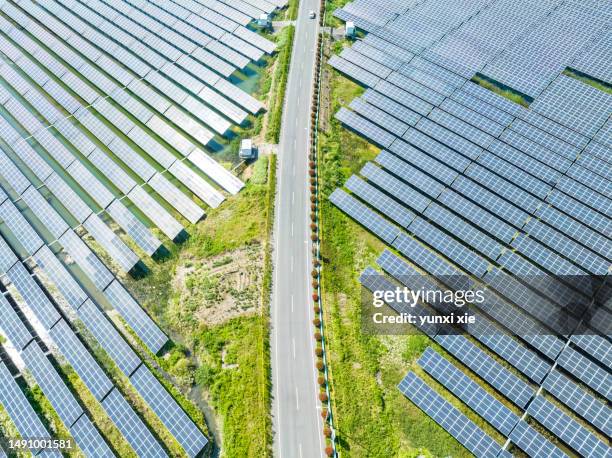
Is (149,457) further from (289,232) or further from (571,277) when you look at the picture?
(571,277)

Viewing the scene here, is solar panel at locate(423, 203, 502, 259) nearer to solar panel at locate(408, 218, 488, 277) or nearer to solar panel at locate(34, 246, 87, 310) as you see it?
solar panel at locate(408, 218, 488, 277)

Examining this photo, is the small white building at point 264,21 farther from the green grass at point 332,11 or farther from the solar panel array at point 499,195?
the solar panel array at point 499,195

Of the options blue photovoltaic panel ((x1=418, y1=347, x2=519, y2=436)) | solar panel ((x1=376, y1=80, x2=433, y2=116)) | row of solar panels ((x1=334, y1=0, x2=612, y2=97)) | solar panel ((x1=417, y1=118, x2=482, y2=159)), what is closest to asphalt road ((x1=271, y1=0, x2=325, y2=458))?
solar panel ((x1=376, y1=80, x2=433, y2=116))

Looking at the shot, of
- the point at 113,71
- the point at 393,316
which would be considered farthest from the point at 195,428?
the point at 113,71

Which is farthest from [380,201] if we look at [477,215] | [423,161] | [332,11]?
[332,11]

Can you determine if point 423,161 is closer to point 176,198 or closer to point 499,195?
point 499,195

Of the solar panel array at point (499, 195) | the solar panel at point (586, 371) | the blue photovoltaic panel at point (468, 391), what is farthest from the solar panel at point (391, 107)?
the solar panel at point (586, 371)
